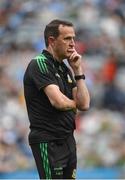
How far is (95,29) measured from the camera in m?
12.5

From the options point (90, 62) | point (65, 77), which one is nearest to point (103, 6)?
point (90, 62)

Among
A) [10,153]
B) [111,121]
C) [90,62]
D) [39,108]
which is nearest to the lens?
[39,108]

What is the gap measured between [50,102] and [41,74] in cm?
22

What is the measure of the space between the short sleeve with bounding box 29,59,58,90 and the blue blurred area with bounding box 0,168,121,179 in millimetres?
3858

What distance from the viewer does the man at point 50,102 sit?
5332 mm

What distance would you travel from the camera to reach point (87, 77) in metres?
11.6

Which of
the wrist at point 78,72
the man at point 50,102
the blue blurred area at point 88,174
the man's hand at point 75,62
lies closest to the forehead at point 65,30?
the man at point 50,102

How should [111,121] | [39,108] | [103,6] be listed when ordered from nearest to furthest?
[39,108], [111,121], [103,6]

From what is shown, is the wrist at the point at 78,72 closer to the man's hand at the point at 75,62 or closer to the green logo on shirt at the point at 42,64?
the man's hand at the point at 75,62

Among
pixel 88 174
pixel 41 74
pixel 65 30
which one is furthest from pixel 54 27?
pixel 88 174

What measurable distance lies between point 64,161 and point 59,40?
3.08 feet

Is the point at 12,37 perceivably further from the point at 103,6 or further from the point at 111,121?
the point at 111,121

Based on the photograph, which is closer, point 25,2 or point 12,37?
point 12,37

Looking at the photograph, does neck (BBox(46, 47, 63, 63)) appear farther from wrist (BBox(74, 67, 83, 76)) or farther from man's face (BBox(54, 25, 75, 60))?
wrist (BBox(74, 67, 83, 76))
